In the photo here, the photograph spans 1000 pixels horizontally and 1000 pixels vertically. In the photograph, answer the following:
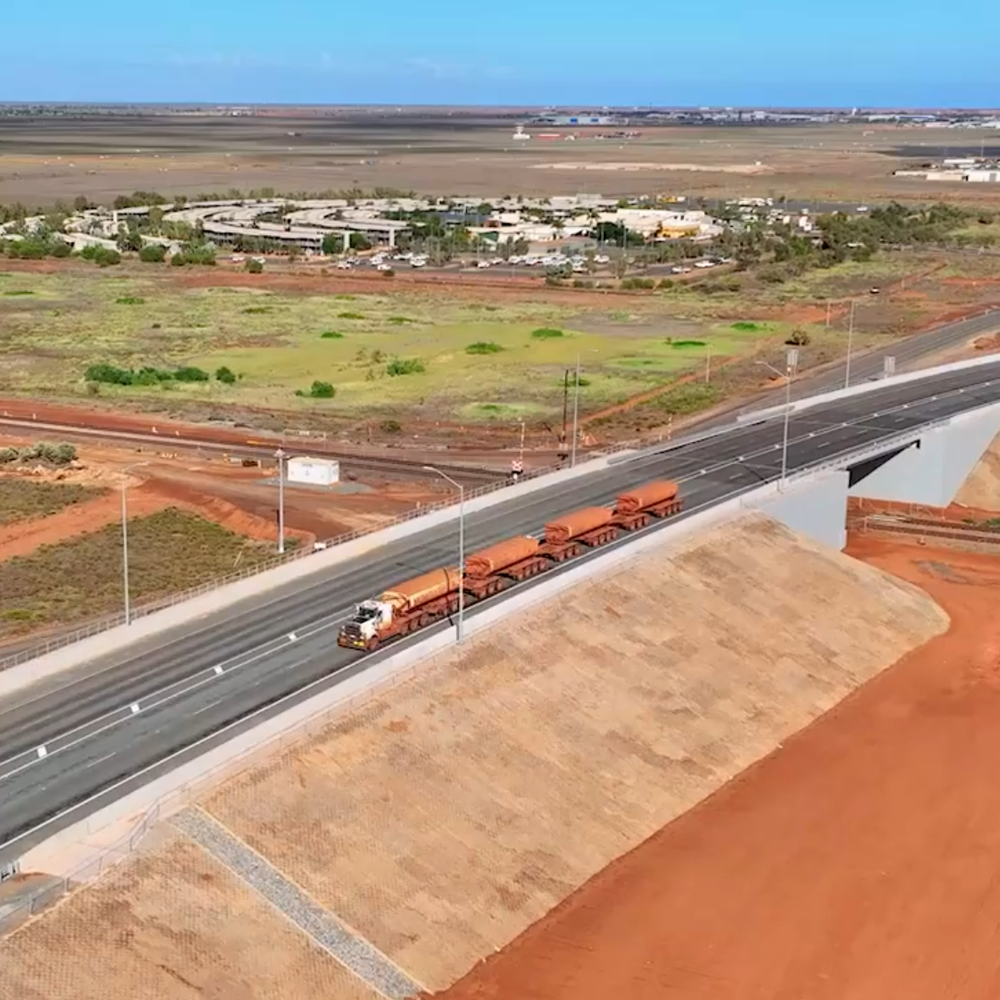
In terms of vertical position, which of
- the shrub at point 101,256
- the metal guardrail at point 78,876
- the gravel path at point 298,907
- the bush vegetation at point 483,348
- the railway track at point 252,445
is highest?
the shrub at point 101,256

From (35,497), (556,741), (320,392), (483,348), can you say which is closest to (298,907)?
(556,741)

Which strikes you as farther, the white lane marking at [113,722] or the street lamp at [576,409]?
the street lamp at [576,409]

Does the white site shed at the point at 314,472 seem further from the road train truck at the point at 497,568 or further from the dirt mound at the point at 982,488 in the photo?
the dirt mound at the point at 982,488

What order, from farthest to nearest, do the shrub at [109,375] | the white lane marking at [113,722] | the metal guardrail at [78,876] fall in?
the shrub at [109,375] < the white lane marking at [113,722] < the metal guardrail at [78,876]

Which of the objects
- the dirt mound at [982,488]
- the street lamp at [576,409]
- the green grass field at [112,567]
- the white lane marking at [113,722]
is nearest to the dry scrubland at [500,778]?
the white lane marking at [113,722]

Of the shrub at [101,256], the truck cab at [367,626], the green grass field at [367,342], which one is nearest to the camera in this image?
the truck cab at [367,626]

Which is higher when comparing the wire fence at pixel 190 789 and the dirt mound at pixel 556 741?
the wire fence at pixel 190 789

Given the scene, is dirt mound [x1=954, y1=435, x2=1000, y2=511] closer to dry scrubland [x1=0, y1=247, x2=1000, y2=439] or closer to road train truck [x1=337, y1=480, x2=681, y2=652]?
dry scrubland [x1=0, y1=247, x2=1000, y2=439]
